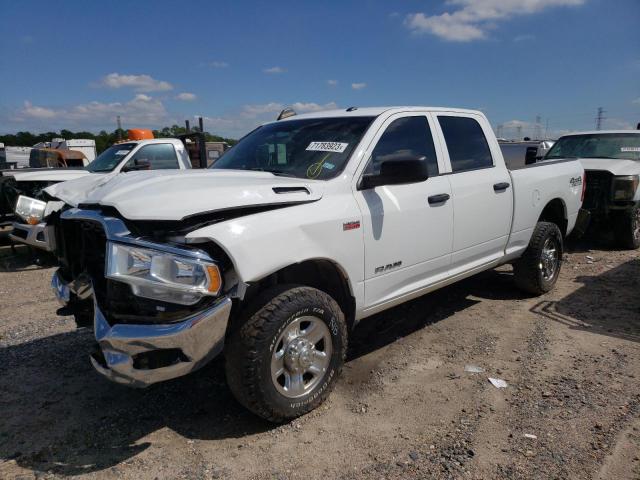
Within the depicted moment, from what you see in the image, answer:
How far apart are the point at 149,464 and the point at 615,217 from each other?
7828 millimetres

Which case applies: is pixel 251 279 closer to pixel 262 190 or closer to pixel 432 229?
pixel 262 190

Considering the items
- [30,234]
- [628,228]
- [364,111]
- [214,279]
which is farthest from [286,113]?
[628,228]

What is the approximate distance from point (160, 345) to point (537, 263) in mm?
4164

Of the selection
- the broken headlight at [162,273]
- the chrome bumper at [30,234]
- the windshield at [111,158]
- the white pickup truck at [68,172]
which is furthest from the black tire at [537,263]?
the windshield at [111,158]

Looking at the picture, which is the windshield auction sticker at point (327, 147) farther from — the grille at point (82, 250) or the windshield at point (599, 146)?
the windshield at point (599, 146)

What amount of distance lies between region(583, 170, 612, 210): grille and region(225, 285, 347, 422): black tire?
6.29 meters

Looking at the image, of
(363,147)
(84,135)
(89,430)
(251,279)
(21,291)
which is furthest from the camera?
(84,135)

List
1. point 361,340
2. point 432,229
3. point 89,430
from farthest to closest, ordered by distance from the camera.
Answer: point 361,340 → point 432,229 → point 89,430

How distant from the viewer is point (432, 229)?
3.79 meters

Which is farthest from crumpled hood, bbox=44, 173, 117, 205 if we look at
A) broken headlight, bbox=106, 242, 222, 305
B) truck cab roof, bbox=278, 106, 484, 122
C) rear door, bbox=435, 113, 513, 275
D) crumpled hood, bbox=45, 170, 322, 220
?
rear door, bbox=435, 113, 513, 275

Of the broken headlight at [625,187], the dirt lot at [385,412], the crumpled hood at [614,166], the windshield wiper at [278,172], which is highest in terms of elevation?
the windshield wiper at [278,172]

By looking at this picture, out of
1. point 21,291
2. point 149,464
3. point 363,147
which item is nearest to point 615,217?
point 363,147

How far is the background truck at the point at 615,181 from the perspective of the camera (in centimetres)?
743

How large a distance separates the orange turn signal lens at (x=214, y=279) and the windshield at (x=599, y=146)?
26.6ft
